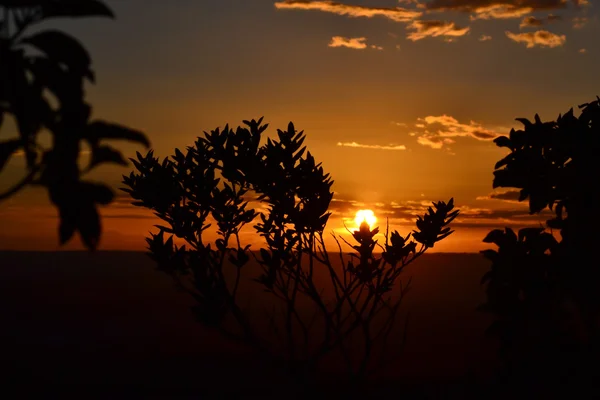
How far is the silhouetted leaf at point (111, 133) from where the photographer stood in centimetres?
445

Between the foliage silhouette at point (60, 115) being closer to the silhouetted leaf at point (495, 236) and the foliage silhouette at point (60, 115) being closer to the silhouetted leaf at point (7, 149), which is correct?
the silhouetted leaf at point (7, 149)

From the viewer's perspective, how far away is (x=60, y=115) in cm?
446

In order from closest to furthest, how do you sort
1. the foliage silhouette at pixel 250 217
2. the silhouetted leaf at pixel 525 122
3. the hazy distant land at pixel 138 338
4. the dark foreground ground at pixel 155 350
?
1. the silhouetted leaf at pixel 525 122
2. the foliage silhouette at pixel 250 217
3. the dark foreground ground at pixel 155 350
4. the hazy distant land at pixel 138 338

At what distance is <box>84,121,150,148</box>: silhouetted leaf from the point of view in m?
4.45

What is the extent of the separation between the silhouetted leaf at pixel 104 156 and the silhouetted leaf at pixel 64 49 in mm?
524

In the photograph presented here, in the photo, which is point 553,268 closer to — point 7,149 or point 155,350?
point 7,149

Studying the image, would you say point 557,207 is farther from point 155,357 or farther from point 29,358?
point 29,358

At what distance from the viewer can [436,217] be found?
Result: 1355 cm

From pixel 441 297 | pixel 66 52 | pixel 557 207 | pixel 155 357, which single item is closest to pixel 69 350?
pixel 155 357

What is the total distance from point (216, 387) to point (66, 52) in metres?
13.3

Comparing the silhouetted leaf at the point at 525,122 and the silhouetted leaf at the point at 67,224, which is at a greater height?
the silhouetted leaf at the point at 525,122

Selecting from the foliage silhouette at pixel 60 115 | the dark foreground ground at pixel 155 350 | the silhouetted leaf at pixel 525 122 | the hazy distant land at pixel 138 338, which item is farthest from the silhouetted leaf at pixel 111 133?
the hazy distant land at pixel 138 338

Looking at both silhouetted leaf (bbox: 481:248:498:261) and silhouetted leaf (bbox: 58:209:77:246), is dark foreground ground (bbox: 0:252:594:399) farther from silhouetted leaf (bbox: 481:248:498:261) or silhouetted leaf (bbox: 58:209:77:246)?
silhouetted leaf (bbox: 58:209:77:246)

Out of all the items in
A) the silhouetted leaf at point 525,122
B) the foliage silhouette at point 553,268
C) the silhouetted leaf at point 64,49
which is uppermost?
the silhouetted leaf at point 525,122
